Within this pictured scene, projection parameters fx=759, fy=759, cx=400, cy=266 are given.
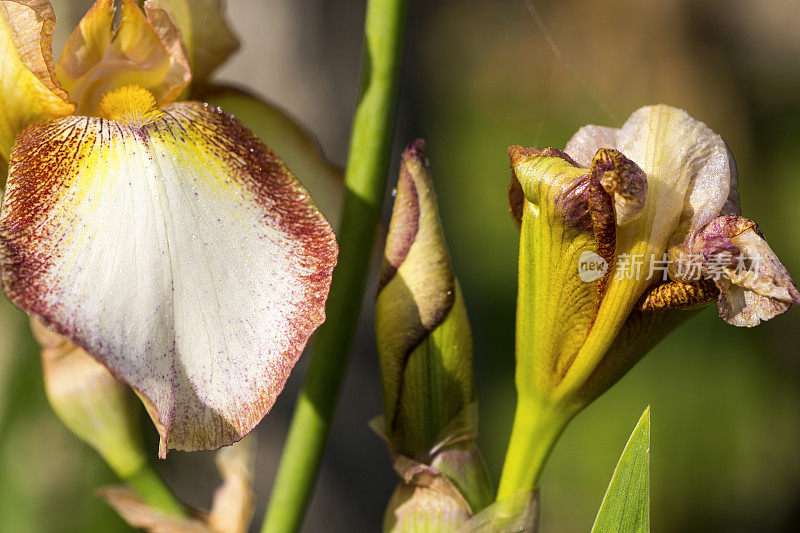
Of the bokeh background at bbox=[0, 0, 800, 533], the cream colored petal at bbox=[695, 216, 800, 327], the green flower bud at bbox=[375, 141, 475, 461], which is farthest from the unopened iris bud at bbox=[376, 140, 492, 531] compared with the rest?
the bokeh background at bbox=[0, 0, 800, 533]

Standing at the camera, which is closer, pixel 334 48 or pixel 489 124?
pixel 489 124

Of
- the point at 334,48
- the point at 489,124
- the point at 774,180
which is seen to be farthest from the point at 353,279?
the point at 334,48

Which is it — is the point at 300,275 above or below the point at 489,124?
below

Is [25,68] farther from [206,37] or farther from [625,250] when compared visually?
[625,250]

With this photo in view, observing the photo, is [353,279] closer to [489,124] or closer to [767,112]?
[767,112]

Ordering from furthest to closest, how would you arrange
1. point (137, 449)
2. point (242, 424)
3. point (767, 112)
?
point (767, 112)
point (137, 449)
point (242, 424)

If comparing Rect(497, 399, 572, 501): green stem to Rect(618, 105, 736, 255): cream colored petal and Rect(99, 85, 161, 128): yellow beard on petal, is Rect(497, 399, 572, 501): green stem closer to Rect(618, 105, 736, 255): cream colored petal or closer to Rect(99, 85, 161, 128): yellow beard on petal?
Rect(618, 105, 736, 255): cream colored petal

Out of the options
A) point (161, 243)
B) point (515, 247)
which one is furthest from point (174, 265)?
point (515, 247)
